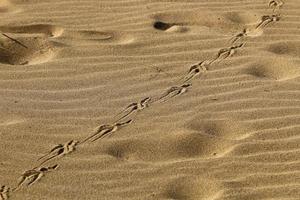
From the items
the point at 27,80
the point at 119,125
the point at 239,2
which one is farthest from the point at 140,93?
the point at 239,2

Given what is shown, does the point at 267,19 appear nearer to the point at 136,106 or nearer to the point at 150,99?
the point at 150,99

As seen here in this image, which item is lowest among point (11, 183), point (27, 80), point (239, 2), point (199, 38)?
point (11, 183)

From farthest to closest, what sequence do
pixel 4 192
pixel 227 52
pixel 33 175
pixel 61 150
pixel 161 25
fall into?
pixel 161 25
pixel 227 52
pixel 61 150
pixel 33 175
pixel 4 192

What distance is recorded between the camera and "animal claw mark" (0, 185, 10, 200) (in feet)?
11.4

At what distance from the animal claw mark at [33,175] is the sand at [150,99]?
0.01 metres

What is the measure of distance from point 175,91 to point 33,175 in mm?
1346

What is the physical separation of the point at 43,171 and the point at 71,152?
9.8 inches

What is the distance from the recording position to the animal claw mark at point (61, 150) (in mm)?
3812

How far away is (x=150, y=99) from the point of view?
4430 mm

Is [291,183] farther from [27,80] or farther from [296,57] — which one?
[27,80]

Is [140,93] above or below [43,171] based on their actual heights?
above

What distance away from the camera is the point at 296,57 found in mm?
5012

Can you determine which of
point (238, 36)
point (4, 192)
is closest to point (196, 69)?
point (238, 36)

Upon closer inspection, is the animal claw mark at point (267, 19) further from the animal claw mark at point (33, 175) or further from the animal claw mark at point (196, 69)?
the animal claw mark at point (33, 175)
